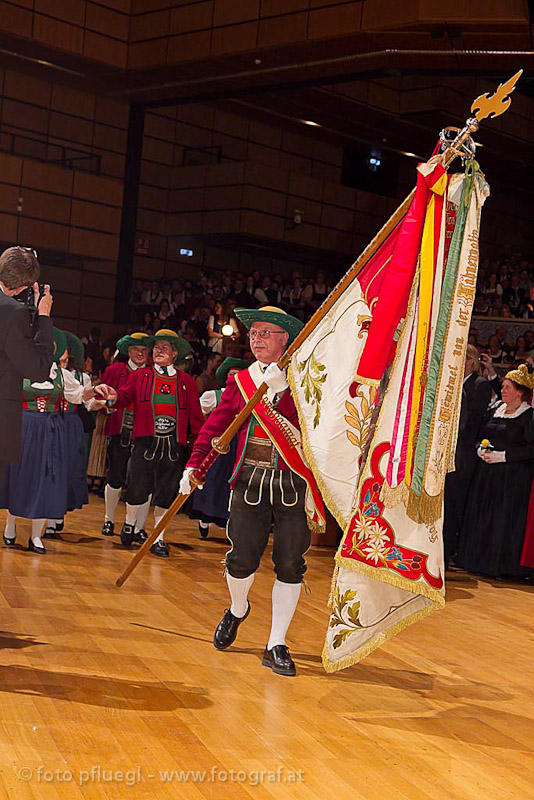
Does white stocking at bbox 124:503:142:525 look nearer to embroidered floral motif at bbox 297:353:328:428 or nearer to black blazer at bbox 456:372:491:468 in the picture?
black blazer at bbox 456:372:491:468

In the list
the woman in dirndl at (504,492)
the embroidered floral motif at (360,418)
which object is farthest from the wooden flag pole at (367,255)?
the woman in dirndl at (504,492)

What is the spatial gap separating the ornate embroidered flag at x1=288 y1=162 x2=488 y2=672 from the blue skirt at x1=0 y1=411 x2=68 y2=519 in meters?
3.10

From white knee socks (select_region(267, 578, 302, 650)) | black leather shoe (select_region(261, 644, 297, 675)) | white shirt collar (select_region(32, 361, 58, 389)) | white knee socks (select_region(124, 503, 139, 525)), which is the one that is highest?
white shirt collar (select_region(32, 361, 58, 389))

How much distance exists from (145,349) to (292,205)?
10.6 m

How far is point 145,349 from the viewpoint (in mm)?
7934

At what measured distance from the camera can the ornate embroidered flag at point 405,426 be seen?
358 centimetres

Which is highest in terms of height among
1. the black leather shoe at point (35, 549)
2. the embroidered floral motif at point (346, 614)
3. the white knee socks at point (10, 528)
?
the embroidered floral motif at point (346, 614)

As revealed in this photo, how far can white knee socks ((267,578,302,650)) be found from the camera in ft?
13.5

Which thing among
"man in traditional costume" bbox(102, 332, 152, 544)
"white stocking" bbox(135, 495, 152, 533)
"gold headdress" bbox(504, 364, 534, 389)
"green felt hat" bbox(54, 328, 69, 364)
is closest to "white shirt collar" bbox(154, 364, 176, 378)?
"man in traditional costume" bbox(102, 332, 152, 544)

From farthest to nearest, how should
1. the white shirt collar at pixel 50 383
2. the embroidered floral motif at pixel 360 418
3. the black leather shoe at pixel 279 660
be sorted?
the white shirt collar at pixel 50 383 → the black leather shoe at pixel 279 660 → the embroidered floral motif at pixel 360 418

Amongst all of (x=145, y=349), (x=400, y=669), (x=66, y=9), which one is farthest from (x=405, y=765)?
(x=66, y=9)

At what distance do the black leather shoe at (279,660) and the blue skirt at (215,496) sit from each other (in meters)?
3.49

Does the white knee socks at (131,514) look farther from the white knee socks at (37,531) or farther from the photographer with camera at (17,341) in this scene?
the photographer with camera at (17,341)

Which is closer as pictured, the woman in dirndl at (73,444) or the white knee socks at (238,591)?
the white knee socks at (238,591)
